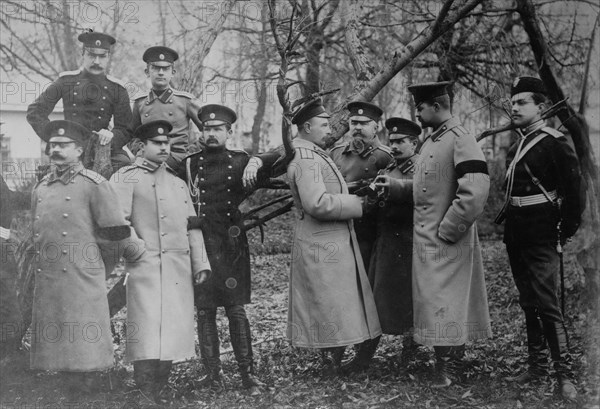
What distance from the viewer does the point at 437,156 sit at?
4152 mm

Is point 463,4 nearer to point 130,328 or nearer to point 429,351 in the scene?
point 429,351

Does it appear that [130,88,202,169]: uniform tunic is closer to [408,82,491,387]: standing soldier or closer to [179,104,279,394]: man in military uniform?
[179,104,279,394]: man in military uniform

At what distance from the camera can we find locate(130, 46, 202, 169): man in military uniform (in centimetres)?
442

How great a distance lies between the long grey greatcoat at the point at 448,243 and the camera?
3975mm

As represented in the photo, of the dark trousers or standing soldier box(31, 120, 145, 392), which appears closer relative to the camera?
standing soldier box(31, 120, 145, 392)

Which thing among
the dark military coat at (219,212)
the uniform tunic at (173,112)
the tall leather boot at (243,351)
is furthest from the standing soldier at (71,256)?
the tall leather boot at (243,351)

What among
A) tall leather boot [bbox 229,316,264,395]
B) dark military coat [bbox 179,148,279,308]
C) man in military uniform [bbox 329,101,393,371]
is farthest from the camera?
man in military uniform [bbox 329,101,393,371]

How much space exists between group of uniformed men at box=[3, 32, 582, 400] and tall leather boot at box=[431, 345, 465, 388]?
0.01 metres

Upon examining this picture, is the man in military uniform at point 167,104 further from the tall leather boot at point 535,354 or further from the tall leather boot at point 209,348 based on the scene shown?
the tall leather boot at point 535,354

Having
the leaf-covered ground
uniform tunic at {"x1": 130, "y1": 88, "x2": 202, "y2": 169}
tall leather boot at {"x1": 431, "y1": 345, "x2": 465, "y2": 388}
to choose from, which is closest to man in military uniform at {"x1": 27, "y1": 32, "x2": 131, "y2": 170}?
uniform tunic at {"x1": 130, "y1": 88, "x2": 202, "y2": 169}

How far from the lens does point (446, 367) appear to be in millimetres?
4117

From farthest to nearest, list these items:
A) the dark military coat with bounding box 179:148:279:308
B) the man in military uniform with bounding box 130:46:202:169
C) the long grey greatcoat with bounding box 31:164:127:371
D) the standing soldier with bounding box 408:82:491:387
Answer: the man in military uniform with bounding box 130:46:202:169, the dark military coat with bounding box 179:148:279:308, the standing soldier with bounding box 408:82:491:387, the long grey greatcoat with bounding box 31:164:127:371

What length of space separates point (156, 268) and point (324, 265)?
3.78ft

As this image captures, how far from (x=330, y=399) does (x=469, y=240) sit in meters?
1.47
